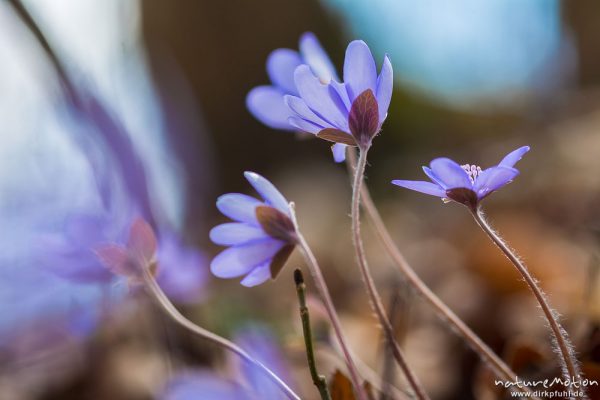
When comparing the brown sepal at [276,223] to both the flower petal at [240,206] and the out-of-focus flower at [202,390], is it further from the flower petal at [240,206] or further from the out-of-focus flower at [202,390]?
the out-of-focus flower at [202,390]

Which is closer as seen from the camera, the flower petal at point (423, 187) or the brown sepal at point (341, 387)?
the flower petal at point (423, 187)

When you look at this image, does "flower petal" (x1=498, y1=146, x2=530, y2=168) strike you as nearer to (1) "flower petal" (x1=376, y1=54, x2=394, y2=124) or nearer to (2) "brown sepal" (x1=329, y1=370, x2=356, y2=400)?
(1) "flower petal" (x1=376, y1=54, x2=394, y2=124)

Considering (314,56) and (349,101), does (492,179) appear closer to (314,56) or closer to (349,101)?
(349,101)

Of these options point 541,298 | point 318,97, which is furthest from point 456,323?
point 318,97

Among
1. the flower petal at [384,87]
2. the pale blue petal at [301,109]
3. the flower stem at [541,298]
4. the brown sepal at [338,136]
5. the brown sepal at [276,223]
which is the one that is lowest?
the flower stem at [541,298]

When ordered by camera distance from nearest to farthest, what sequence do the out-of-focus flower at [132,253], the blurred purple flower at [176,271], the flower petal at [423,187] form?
1. the flower petal at [423,187]
2. the out-of-focus flower at [132,253]
3. the blurred purple flower at [176,271]

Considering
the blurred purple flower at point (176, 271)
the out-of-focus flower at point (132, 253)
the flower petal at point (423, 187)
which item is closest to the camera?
the flower petal at point (423, 187)

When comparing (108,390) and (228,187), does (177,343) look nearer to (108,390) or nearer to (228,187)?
(108,390)

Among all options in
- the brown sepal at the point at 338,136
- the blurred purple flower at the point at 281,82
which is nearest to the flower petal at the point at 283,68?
the blurred purple flower at the point at 281,82
